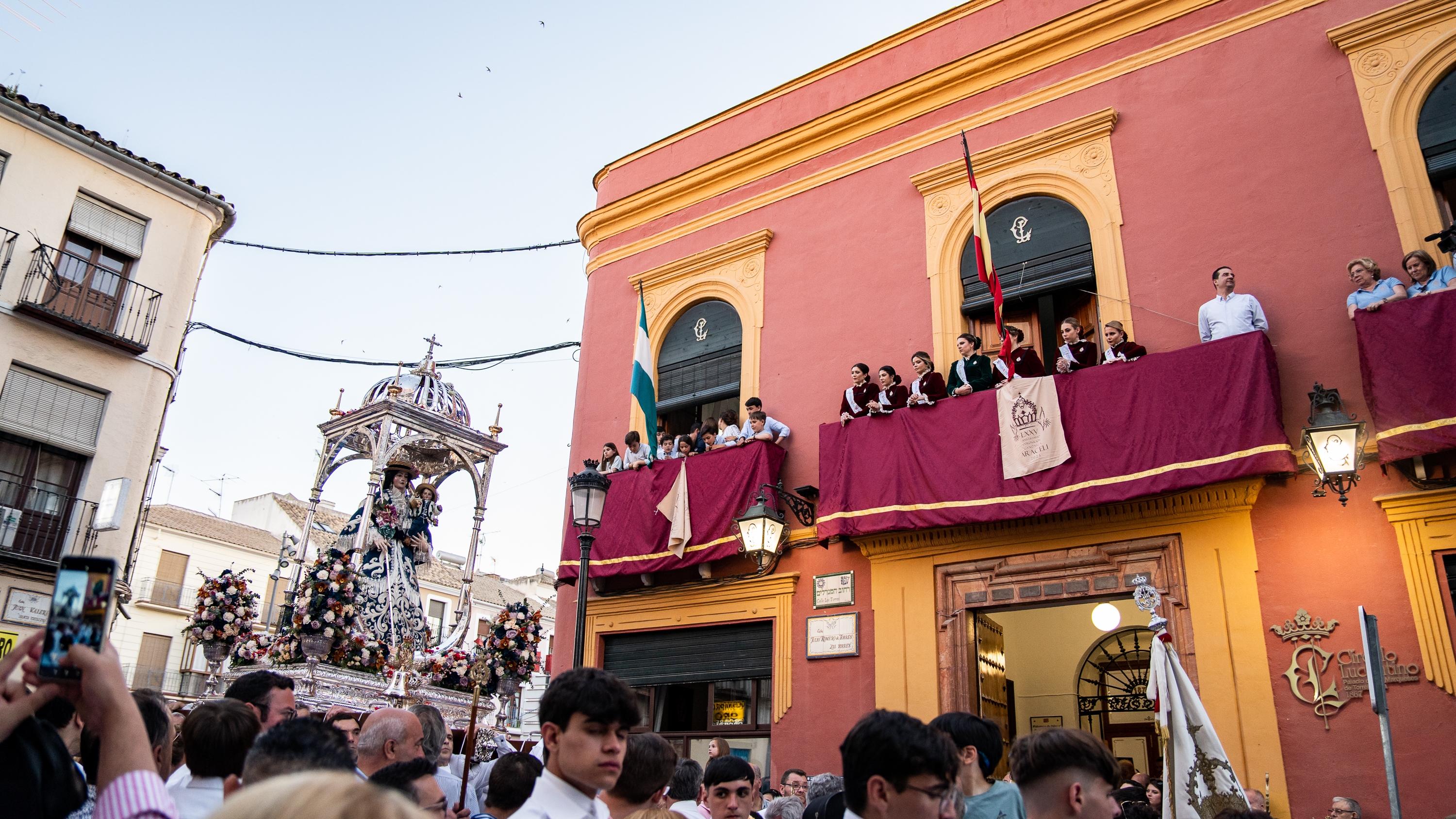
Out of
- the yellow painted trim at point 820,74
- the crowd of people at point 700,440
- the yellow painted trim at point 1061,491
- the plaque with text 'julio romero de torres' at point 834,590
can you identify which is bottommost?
the plaque with text 'julio romero de torres' at point 834,590

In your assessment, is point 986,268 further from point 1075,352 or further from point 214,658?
point 214,658

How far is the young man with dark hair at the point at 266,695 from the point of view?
4590 mm

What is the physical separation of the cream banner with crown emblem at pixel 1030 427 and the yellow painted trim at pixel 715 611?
9.18 ft

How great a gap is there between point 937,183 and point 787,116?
9.15 feet

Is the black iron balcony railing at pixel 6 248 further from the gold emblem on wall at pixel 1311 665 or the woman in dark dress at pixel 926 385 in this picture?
the gold emblem on wall at pixel 1311 665

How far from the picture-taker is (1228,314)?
8.66 m

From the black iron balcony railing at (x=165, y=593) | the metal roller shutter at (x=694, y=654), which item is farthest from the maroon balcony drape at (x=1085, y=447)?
the black iron balcony railing at (x=165, y=593)

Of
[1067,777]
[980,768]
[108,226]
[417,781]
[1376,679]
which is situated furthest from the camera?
[108,226]

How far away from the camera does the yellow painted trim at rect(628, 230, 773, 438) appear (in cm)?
1235

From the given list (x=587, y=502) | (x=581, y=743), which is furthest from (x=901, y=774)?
(x=587, y=502)

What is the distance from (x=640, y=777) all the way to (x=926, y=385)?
6.74 meters

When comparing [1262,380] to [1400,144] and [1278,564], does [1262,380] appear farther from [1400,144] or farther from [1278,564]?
[1400,144]

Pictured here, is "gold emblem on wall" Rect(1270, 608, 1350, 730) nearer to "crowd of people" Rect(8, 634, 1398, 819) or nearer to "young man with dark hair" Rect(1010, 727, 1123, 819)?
"crowd of people" Rect(8, 634, 1398, 819)

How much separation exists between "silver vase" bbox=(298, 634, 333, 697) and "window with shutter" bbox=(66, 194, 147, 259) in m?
11.1
